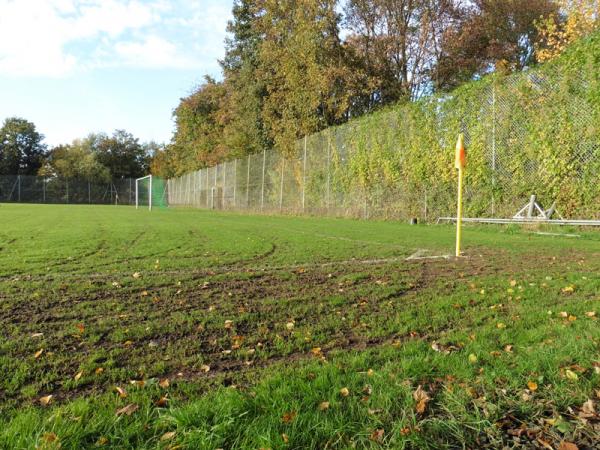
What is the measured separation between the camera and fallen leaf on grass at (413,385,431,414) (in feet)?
6.80

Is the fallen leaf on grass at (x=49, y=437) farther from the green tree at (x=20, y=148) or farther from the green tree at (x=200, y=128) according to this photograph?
the green tree at (x=20, y=148)

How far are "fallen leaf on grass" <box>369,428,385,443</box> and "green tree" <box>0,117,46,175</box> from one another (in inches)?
2715

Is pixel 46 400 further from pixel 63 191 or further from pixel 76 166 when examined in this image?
pixel 76 166

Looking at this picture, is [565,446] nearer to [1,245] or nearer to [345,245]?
[345,245]

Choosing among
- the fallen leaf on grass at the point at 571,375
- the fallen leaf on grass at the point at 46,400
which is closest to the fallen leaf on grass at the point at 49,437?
the fallen leaf on grass at the point at 46,400

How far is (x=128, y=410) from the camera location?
6.82 feet

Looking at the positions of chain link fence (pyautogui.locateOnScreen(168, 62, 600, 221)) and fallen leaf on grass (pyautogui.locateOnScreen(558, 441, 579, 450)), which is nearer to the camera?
fallen leaf on grass (pyautogui.locateOnScreen(558, 441, 579, 450))

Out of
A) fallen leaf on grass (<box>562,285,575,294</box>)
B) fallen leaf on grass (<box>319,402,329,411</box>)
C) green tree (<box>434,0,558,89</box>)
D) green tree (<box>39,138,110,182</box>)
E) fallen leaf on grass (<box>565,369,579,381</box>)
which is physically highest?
green tree (<box>434,0,558,89</box>)

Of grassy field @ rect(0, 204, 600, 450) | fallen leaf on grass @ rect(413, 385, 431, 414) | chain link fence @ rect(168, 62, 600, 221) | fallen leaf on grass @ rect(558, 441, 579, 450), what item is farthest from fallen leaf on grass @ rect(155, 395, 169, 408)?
chain link fence @ rect(168, 62, 600, 221)

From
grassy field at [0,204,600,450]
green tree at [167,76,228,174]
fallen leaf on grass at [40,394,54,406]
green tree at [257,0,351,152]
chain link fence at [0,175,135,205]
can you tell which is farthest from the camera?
chain link fence at [0,175,135,205]

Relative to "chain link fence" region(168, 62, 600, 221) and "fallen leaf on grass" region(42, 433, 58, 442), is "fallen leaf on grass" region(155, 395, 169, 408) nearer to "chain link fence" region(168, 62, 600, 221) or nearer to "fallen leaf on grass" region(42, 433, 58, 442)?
"fallen leaf on grass" region(42, 433, 58, 442)

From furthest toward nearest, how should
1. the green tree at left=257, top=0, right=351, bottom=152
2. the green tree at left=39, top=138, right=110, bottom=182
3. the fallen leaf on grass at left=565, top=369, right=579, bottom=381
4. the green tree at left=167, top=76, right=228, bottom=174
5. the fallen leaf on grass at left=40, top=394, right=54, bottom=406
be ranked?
the green tree at left=39, top=138, right=110, bottom=182 → the green tree at left=167, top=76, right=228, bottom=174 → the green tree at left=257, top=0, right=351, bottom=152 → the fallen leaf on grass at left=565, top=369, right=579, bottom=381 → the fallen leaf on grass at left=40, top=394, right=54, bottom=406

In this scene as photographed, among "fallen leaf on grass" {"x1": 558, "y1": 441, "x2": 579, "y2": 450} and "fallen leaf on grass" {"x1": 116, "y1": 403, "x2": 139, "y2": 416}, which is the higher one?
"fallen leaf on grass" {"x1": 558, "y1": 441, "x2": 579, "y2": 450}

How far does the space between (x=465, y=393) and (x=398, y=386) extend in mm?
312
